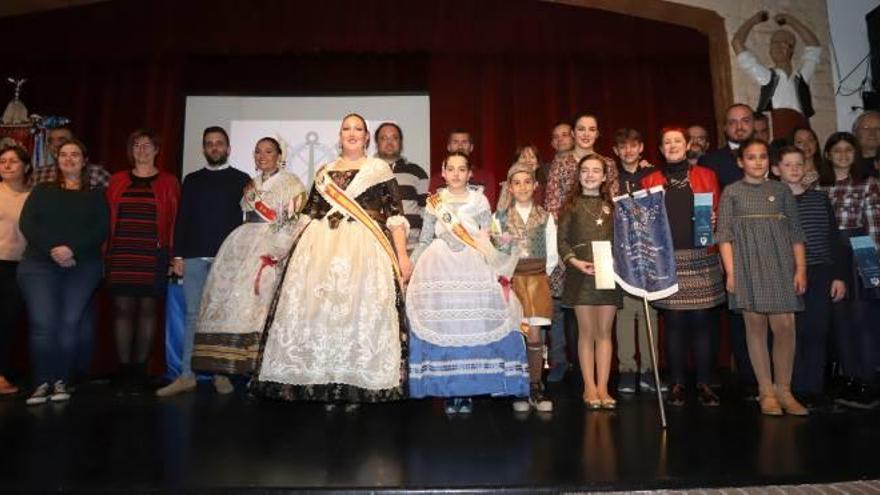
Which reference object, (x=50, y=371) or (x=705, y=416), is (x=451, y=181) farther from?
(x=50, y=371)

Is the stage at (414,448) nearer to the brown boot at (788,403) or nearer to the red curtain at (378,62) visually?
the brown boot at (788,403)

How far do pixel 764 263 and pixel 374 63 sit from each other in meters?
4.09

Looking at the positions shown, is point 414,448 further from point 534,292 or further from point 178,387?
point 178,387

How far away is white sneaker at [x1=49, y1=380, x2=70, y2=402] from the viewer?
11.9 ft

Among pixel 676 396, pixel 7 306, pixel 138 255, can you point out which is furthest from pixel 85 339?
pixel 676 396

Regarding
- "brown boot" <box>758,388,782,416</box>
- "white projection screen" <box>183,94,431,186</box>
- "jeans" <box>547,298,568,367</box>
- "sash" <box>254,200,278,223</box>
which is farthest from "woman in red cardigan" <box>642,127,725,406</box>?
"white projection screen" <box>183,94,431,186</box>

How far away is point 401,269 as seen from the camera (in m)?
3.33

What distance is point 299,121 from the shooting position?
623cm

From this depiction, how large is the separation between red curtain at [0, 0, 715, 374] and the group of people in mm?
1778

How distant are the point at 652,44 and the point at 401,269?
Result: 14.0 feet

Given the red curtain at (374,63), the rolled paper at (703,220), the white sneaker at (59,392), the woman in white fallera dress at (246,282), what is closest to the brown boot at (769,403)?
the rolled paper at (703,220)

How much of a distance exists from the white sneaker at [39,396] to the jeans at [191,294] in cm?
73

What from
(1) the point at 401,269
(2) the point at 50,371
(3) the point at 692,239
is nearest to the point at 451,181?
(1) the point at 401,269

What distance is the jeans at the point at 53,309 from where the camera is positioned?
12.3 feet
